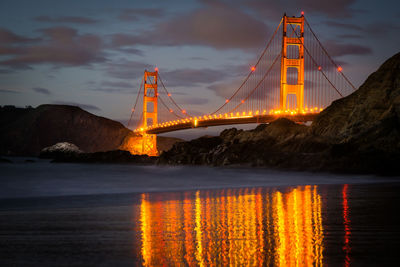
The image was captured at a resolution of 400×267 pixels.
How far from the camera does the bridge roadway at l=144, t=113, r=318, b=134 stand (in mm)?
40375

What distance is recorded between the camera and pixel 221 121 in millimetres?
51156

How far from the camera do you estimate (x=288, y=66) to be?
44375mm

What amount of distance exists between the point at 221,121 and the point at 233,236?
153 ft

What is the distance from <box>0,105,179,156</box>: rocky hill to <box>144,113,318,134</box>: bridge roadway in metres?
44.0

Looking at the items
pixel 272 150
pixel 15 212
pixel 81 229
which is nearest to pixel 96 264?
pixel 81 229

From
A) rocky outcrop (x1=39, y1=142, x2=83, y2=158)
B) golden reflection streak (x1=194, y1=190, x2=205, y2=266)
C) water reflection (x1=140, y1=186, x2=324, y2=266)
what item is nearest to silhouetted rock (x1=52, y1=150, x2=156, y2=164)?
rocky outcrop (x1=39, y1=142, x2=83, y2=158)

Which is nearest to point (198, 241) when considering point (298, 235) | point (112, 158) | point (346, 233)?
point (298, 235)

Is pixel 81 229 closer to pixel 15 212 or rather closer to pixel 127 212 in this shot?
pixel 127 212

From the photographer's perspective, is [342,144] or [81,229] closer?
[81,229]

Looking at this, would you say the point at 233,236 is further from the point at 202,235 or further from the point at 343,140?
the point at 343,140

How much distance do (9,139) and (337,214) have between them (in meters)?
111

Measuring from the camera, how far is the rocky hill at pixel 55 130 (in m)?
105

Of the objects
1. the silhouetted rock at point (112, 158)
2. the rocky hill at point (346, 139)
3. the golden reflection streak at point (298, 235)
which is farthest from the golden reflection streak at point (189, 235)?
the silhouetted rock at point (112, 158)

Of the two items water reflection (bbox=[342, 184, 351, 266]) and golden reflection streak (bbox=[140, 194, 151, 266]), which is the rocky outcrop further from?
water reflection (bbox=[342, 184, 351, 266])
